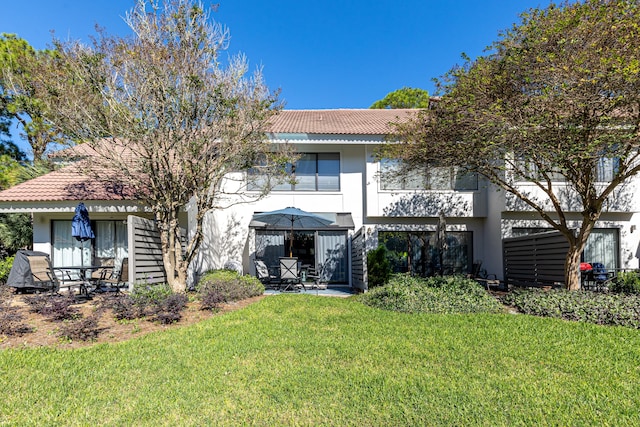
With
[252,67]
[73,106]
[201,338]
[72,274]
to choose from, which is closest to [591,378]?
[201,338]

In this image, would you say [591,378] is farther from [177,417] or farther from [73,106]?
[73,106]

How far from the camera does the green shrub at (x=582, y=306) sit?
9219 mm

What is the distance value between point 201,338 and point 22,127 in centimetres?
2882

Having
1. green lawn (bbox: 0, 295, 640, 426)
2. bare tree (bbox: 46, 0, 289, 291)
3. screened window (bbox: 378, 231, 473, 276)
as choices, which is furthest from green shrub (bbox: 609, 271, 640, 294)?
bare tree (bbox: 46, 0, 289, 291)

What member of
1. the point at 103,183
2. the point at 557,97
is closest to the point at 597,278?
the point at 557,97

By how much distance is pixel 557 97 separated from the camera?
955cm

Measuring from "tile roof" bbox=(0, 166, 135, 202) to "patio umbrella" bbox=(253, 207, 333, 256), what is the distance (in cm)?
533

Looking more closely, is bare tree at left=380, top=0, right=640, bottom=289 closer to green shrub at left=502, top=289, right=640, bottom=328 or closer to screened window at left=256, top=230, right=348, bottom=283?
green shrub at left=502, top=289, right=640, bottom=328

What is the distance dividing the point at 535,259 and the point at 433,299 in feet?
22.3

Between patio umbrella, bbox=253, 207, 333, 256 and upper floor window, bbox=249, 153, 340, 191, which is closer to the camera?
patio umbrella, bbox=253, 207, 333, 256

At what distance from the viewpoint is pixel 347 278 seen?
59.5ft

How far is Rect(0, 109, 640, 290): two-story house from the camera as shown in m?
17.4

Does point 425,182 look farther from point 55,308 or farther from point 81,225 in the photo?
point 55,308

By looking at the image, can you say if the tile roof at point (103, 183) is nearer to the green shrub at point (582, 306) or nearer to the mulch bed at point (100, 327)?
the mulch bed at point (100, 327)
